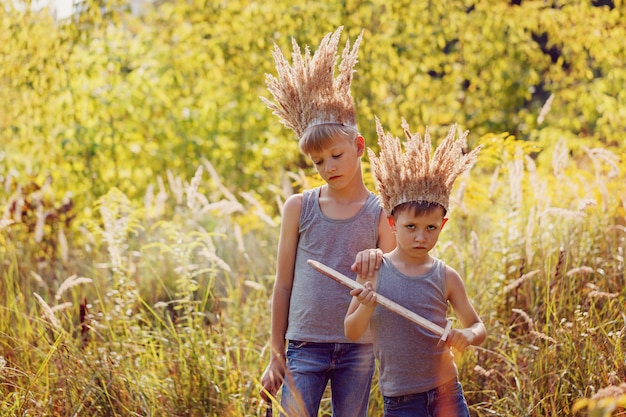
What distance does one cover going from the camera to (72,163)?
27.8ft

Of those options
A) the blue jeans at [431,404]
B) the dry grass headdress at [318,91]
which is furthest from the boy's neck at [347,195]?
the blue jeans at [431,404]

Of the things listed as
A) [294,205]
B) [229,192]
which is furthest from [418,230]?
[229,192]

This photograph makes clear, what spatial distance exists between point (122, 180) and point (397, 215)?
659cm

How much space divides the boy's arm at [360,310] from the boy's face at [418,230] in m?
0.18

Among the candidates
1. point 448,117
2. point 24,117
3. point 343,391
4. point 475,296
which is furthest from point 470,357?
point 24,117

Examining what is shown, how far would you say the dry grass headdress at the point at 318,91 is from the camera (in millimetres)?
3246

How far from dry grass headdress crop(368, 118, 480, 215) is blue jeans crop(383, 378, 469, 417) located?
62 cm

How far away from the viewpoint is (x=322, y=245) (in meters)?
3.27

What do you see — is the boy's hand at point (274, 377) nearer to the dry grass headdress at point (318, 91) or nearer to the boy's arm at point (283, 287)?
the boy's arm at point (283, 287)

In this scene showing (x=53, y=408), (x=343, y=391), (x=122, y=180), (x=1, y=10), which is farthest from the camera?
(x=122, y=180)

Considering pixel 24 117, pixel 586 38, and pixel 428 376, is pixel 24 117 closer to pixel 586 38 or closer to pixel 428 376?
pixel 586 38

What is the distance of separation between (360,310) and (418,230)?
32cm

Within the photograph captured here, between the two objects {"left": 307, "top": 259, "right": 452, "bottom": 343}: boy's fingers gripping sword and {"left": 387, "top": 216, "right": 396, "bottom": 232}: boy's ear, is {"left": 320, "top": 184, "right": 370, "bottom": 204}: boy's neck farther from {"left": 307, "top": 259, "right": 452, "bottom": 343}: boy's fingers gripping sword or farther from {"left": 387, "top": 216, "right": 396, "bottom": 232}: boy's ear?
{"left": 307, "top": 259, "right": 452, "bottom": 343}: boy's fingers gripping sword

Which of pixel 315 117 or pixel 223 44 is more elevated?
pixel 223 44
